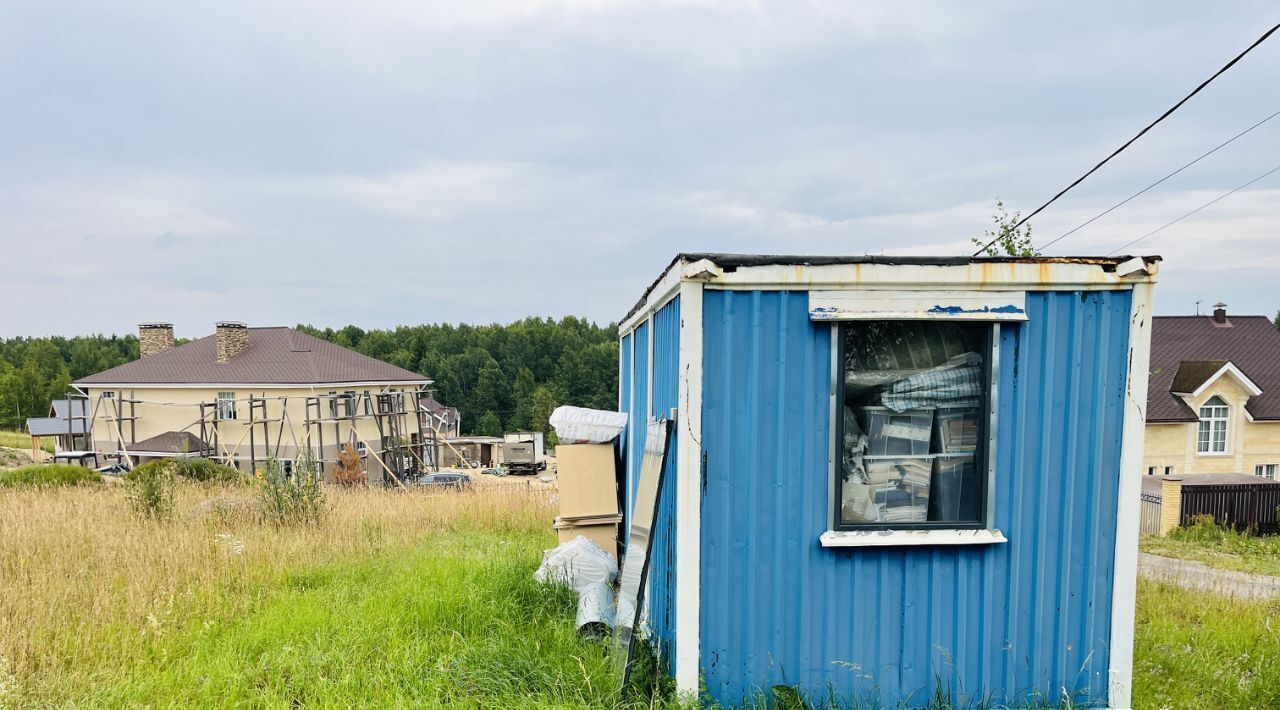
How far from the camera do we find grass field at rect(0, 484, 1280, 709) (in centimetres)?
438

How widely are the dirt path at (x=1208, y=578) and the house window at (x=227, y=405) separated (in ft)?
105

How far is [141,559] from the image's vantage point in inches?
269

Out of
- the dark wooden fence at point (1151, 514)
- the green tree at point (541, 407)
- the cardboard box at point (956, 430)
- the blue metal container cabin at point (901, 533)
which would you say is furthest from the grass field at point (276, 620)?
the green tree at point (541, 407)

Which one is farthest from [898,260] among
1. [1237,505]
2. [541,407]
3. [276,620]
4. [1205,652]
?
[541,407]

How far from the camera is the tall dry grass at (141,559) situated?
5012 mm

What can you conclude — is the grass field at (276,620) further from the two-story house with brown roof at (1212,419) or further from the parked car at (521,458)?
the parked car at (521,458)

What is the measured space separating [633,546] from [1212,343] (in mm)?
32439

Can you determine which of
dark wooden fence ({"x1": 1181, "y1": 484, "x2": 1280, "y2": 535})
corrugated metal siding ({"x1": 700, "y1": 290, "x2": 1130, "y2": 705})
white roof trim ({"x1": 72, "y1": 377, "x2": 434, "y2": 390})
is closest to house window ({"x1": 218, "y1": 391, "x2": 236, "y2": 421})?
white roof trim ({"x1": 72, "y1": 377, "x2": 434, "y2": 390})

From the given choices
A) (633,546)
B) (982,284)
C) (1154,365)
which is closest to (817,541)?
(633,546)

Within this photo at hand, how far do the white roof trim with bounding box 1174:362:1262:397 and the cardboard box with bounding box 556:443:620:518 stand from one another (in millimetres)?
26154

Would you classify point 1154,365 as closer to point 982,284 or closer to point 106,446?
point 982,284

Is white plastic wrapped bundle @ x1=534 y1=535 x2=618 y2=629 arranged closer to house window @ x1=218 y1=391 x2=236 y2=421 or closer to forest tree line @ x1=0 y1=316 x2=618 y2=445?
house window @ x1=218 y1=391 x2=236 y2=421

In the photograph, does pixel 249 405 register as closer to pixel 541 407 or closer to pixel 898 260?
pixel 898 260

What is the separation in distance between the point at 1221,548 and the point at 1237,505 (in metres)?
4.08
